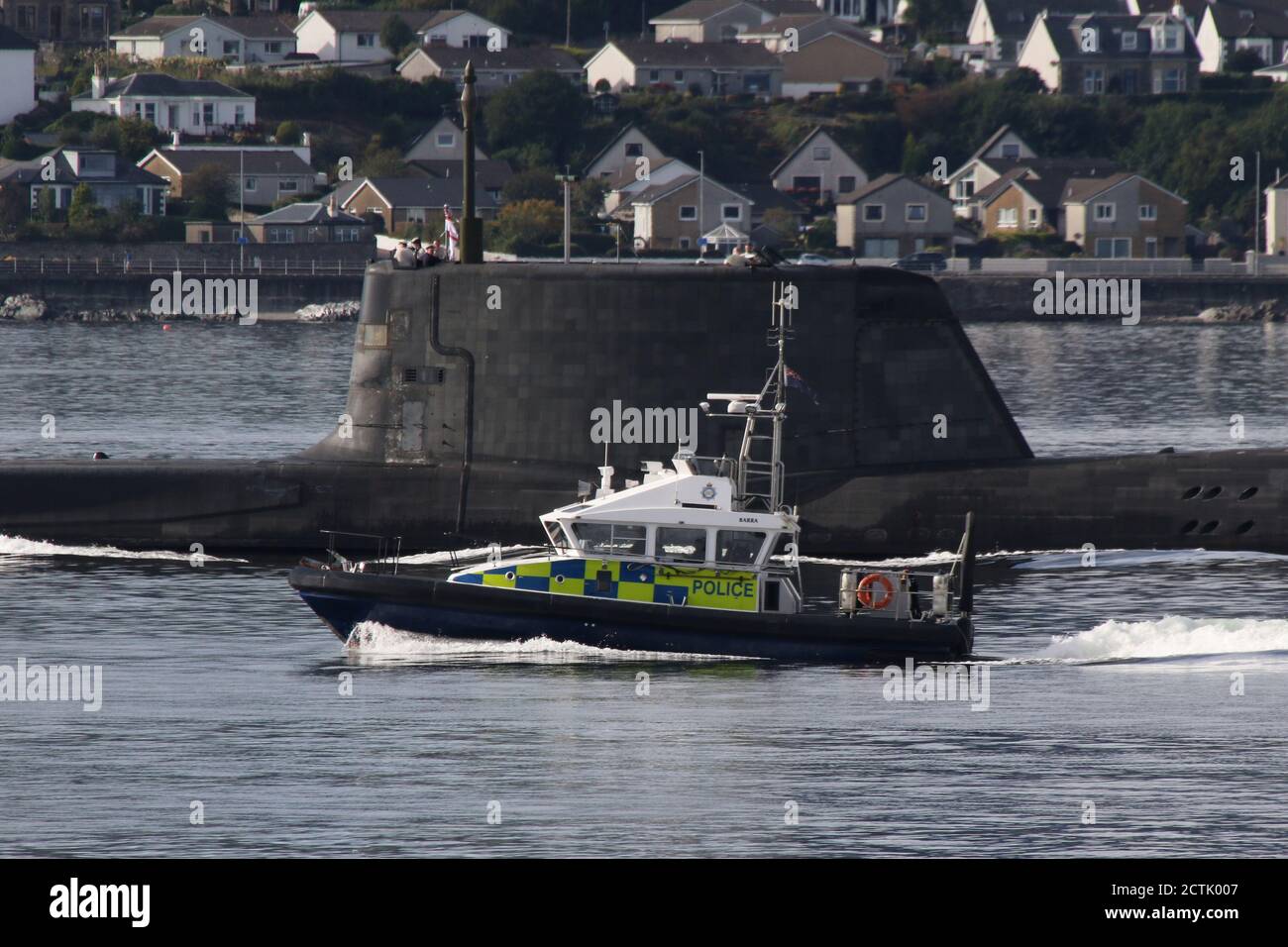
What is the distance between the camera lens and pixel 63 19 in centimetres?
17300

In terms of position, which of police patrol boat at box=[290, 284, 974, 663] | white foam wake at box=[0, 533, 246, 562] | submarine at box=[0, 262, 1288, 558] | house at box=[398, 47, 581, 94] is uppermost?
house at box=[398, 47, 581, 94]

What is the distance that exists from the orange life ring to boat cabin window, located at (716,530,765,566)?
150cm

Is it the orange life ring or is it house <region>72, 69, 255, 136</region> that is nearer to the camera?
the orange life ring

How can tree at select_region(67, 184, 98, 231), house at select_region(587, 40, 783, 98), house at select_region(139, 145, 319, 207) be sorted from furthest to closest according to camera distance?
house at select_region(587, 40, 783, 98) < house at select_region(139, 145, 319, 207) < tree at select_region(67, 184, 98, 231)

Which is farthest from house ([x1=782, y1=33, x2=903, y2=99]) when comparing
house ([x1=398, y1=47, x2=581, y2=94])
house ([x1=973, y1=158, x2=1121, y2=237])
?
house ([x1=973, y1=158, x2=1121, y2=237])

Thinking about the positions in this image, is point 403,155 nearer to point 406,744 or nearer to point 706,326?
point 706,326

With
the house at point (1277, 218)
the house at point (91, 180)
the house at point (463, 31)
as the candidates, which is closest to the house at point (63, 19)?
the house at point (463, 31)

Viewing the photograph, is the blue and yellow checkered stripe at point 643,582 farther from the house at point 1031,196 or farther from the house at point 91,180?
the house at point 1031,196

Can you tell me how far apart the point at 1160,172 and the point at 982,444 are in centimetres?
11711

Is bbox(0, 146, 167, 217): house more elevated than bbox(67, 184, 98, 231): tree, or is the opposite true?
bbox(0, 146, 167, 217): house

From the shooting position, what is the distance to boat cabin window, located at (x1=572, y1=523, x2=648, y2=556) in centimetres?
2877

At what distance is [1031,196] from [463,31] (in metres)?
53.6

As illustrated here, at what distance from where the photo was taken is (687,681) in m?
27.8

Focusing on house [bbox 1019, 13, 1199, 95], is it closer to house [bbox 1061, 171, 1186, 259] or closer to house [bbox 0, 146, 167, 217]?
house [bbox 1061, 171, 1186, 259]
